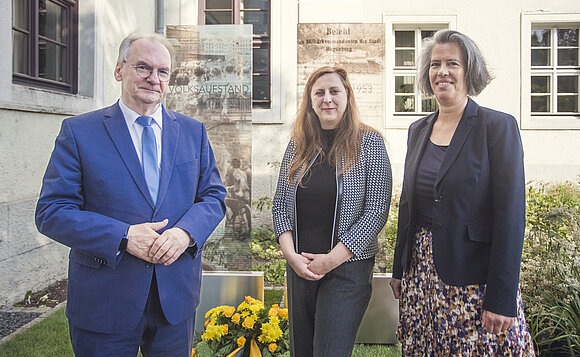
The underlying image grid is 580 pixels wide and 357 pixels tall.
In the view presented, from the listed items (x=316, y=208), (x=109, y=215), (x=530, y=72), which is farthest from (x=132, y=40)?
(x=530, y=72)

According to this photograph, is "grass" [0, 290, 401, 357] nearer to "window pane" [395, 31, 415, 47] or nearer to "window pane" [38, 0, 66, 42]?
"window pane" [38, 0, 66, 42]

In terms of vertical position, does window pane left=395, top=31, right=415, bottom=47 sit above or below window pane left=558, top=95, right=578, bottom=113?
above

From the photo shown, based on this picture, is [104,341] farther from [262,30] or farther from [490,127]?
[262,30]

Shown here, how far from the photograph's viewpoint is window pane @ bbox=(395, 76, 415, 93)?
942 centimetres

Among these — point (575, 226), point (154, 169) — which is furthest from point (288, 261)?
point (575, 226)

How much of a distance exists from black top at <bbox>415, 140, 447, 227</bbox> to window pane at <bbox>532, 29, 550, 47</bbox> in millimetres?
8508

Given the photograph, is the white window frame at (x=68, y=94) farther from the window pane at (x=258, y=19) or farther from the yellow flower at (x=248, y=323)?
the window pane at (x=258, y=19)

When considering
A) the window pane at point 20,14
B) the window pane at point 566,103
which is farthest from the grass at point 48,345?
the window pane at point 566,103

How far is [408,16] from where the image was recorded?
8898 millimetres

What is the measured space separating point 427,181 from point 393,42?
25.1 ft

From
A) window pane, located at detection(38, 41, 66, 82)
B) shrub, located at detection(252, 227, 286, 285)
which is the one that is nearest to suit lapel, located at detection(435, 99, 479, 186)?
shrub, located at detection(252, 227, 286, 285)

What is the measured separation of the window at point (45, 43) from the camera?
16.3 feet

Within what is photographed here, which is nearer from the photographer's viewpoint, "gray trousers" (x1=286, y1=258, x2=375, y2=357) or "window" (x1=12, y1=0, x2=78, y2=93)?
"gray trousers" (x1=286, y1=258, x2=375, y2=357)

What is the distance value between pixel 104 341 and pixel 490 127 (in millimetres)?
1875
